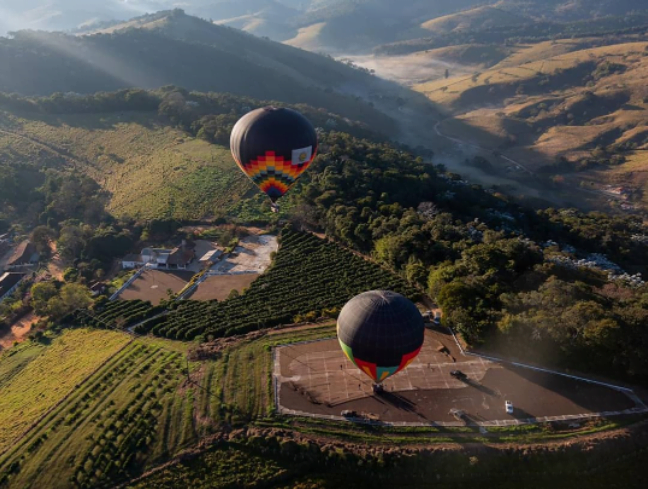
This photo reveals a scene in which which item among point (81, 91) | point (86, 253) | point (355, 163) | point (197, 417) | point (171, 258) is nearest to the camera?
point (197, 417)

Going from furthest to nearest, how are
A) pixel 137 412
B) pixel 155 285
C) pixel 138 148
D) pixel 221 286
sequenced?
pixel 138 148 → pixel 155 285 → pixel 221 286 → pixel 137 412

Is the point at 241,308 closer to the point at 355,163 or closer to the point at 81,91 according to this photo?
the point at 355,163

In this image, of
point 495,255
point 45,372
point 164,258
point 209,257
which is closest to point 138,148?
point 164,258

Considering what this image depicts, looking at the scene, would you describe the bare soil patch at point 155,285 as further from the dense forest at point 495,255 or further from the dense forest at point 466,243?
the dense forest at point 495,255

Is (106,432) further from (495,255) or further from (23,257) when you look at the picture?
(23,257)

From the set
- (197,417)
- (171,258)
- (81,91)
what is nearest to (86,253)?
(171,258)

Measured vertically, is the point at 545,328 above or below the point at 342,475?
above
